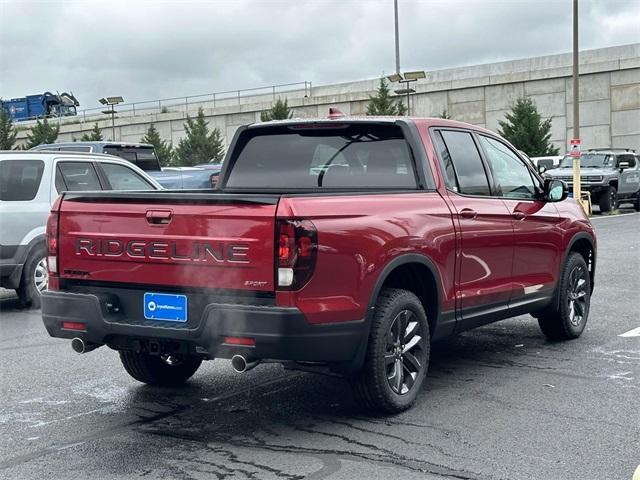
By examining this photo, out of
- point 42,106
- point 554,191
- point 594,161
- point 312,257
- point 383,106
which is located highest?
point 42,106

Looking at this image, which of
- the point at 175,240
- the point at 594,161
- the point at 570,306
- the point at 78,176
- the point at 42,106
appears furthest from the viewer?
the point at 42,106

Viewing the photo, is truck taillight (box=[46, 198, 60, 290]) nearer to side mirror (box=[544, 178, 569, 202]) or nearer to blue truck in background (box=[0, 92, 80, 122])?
side mirror (box=[544, 178, 569, 202])

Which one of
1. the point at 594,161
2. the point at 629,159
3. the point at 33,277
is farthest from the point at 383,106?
the point at 33,277

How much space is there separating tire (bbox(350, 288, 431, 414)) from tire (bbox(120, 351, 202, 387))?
1581mm

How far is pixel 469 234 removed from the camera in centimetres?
641

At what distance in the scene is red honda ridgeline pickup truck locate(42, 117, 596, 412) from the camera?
16.2 feet

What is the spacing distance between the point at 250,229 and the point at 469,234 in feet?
6.70

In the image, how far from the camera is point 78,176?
10984 mm

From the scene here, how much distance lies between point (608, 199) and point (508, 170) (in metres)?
22.9

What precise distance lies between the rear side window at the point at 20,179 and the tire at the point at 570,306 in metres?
5.89

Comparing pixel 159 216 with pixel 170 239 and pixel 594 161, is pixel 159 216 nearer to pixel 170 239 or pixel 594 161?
pixel 170 239

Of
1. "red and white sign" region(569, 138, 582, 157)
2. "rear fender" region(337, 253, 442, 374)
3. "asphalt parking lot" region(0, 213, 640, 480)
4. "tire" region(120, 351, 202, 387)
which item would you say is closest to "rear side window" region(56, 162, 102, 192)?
"asphalt parking lot" region(0, 213, 640, 480)

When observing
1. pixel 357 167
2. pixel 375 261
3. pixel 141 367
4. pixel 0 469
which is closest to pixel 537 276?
pixel 357 167

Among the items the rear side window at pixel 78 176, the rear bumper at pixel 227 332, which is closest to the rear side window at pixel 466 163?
the rear bumper at pixel 227 332
